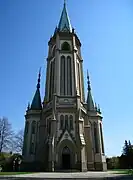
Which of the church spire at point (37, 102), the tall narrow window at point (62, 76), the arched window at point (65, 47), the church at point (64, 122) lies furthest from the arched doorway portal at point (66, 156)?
the arched window at point (65, 47)

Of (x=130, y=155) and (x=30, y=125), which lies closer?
(x=30, y=125)

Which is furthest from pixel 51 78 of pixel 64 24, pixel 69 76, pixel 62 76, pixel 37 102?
pixel 64 24

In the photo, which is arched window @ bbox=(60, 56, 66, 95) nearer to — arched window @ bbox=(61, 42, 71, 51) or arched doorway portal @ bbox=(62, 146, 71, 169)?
arched window @ bbox=(61, 42, 71, 51)

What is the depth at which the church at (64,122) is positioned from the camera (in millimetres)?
39031

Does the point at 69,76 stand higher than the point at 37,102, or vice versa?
the point at 69,76

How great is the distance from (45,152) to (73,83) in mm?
16997

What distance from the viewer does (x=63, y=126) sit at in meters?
41.6

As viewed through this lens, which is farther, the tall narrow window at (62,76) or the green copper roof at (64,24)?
the green copper roof at (64,24)

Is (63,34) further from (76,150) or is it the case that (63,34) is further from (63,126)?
(76,150)

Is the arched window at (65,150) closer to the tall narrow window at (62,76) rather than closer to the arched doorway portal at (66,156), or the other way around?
the arched doorway portal at (66,156)

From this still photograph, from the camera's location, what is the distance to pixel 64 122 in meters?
42.1

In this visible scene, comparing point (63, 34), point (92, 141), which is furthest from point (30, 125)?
point (63, 34)

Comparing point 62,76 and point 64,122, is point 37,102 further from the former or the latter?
point 64,122

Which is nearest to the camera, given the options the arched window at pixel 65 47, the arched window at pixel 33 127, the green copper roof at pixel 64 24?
the arched window at pixel 33 127
